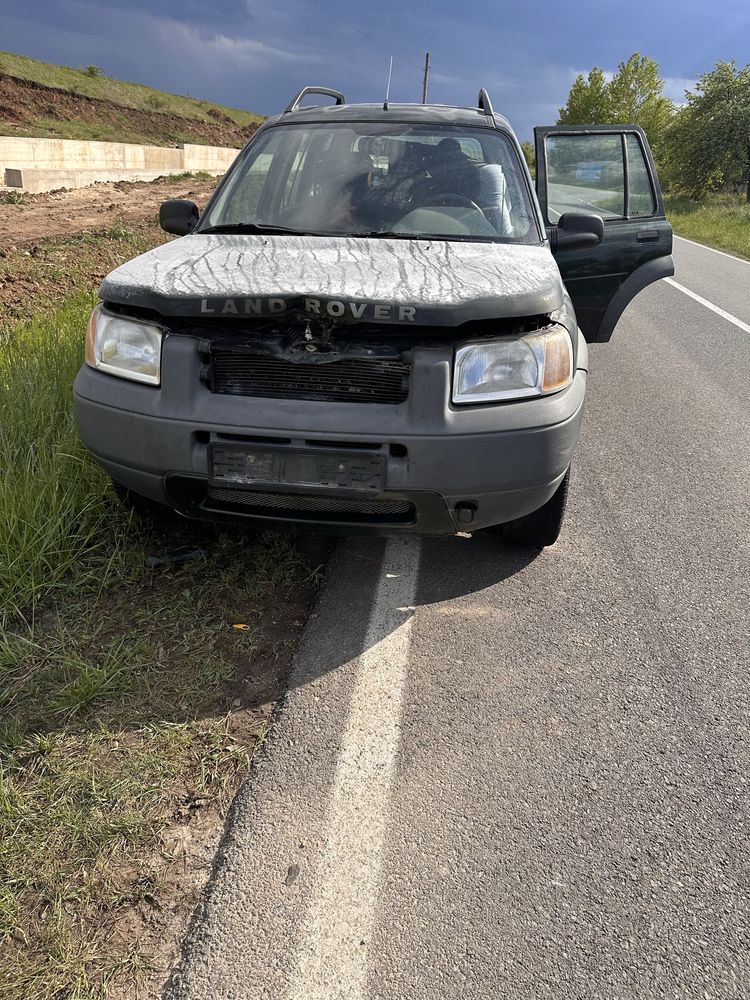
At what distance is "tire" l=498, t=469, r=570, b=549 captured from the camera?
3.35m

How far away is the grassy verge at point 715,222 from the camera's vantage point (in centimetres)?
2123

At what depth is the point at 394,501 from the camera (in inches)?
106

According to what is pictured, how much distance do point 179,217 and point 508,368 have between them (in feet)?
6.81

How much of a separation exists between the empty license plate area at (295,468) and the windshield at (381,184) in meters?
1.34

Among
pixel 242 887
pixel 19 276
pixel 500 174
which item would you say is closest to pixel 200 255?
pixel 500 174

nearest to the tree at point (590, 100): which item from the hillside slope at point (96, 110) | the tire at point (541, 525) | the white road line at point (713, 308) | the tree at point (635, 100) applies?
the tree at point (635, 100)

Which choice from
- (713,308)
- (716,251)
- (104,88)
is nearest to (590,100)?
(104,88)

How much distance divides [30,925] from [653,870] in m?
1.51

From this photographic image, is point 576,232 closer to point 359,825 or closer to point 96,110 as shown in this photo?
point 359,825

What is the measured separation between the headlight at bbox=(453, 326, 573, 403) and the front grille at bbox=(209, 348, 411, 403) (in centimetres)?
20

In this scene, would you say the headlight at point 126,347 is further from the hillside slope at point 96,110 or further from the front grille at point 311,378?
the hillside slope at point 96,110

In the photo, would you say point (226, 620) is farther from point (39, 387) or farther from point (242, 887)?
point (39, 387)

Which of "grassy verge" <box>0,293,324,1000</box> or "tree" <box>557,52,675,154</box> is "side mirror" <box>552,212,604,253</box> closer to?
"grassy verge" <box>0,293,324,1000</box>

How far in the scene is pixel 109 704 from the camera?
2.50m
